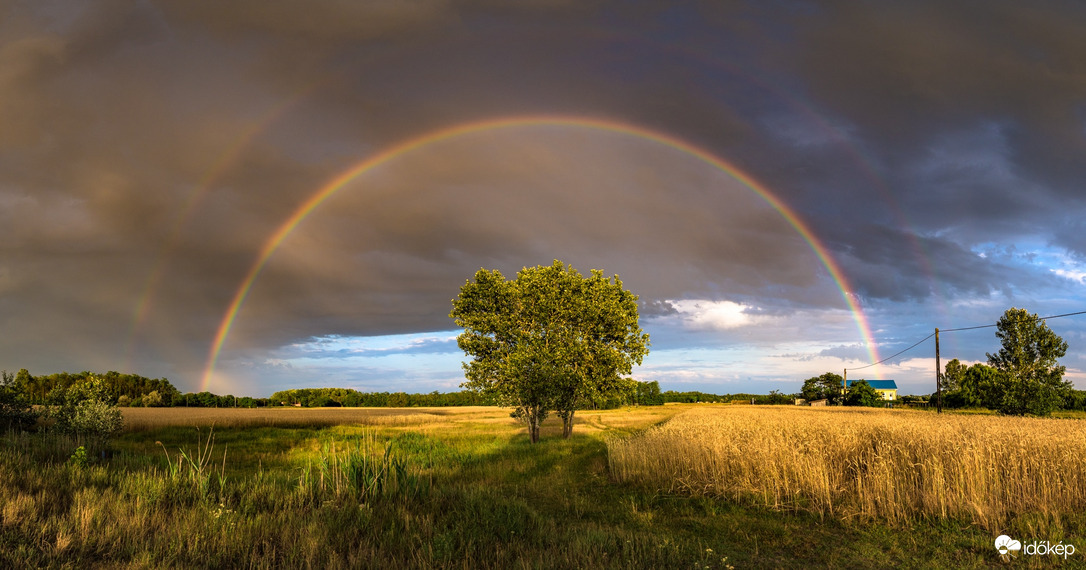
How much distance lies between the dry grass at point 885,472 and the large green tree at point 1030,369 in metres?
53.5

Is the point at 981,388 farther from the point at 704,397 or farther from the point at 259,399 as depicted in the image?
the point at 259,399

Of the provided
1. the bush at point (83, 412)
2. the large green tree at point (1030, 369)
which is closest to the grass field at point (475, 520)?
the bush at point (83, 412)

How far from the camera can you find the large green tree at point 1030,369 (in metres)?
55.2

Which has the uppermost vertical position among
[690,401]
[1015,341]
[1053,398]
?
[1015,341]

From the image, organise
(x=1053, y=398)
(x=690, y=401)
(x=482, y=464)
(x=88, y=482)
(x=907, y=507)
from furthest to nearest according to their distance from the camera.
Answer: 1. (x=690, y=401)
2. (x=1053, y=398)
3. (x=482, y=464)
4. (x=907, y=507)
5. (x=88, y=482)

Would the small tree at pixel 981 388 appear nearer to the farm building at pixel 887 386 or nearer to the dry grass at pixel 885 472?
the dry grass at pixel 885 472

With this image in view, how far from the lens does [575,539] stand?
26.2 ft

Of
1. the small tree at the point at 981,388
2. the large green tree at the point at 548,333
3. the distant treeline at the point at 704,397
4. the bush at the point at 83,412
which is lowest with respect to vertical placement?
the distant treeline at the point at 704,397

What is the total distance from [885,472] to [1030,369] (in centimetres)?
6270

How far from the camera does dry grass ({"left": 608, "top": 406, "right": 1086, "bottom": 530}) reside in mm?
11609

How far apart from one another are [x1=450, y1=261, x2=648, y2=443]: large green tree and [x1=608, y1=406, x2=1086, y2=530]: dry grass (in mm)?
14822

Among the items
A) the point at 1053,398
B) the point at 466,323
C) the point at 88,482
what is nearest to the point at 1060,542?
the point at 88,482

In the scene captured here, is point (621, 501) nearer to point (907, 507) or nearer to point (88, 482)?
point (907, 507)

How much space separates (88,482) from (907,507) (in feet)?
56.6
